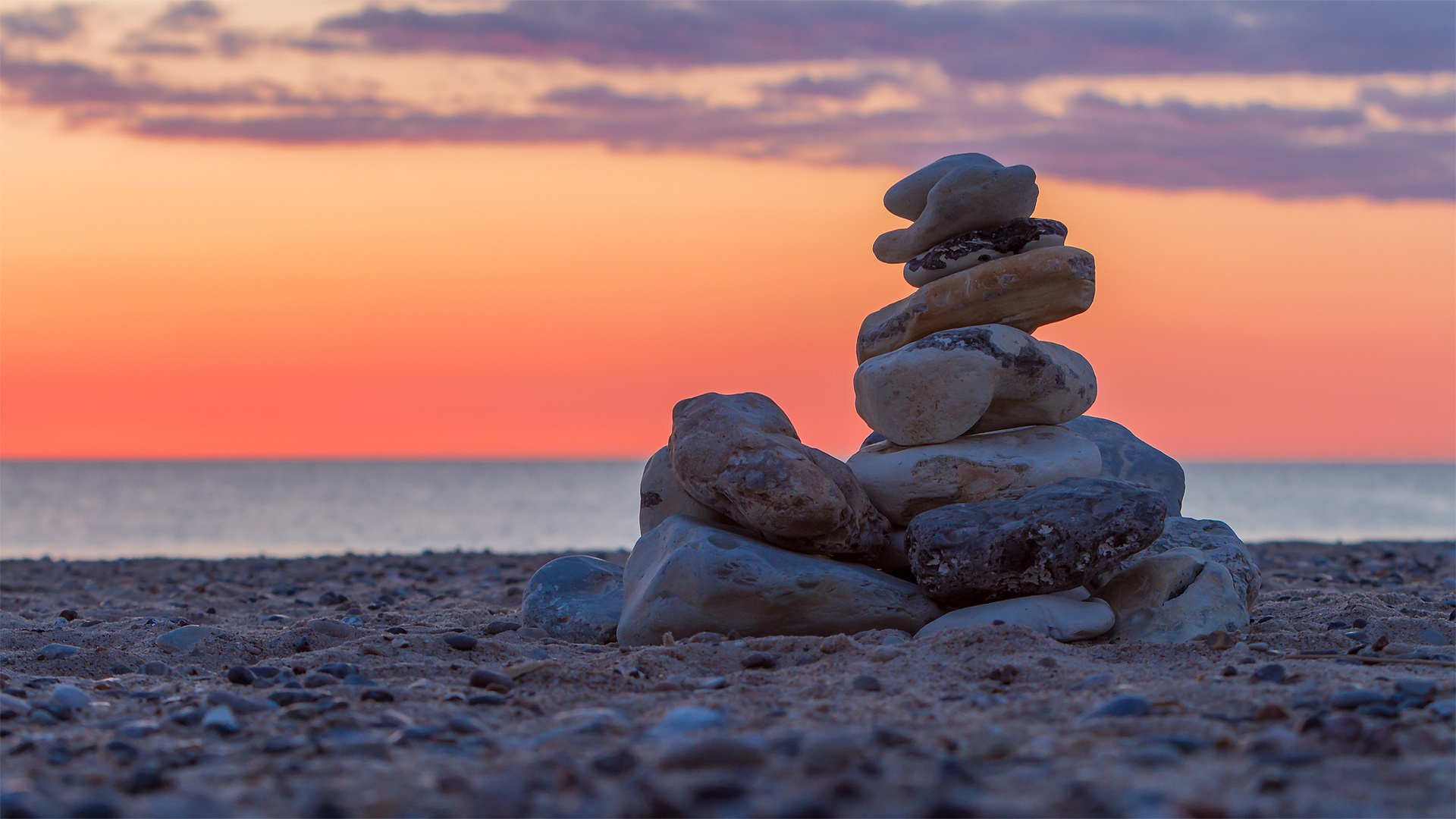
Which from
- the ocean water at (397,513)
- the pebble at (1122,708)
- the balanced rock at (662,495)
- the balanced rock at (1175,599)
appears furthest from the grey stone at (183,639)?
the ocean water at (397,513)

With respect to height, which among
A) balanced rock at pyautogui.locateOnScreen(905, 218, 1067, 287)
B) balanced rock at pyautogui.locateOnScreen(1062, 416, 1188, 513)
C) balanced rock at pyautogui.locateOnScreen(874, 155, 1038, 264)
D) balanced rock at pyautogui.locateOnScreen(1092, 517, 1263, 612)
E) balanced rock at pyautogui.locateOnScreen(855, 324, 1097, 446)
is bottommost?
balanced rock at pyautogui.locateOnScreen(1092, 517, 1263, 612)

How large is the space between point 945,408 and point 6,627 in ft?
17.7

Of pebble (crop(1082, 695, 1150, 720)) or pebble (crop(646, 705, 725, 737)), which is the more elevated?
pebble (crop(1082, 695, 1150, 720))

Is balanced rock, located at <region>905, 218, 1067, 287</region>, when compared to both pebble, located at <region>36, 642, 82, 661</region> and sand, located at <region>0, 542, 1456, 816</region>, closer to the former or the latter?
sand, located at <region>0, 542, 1456, 816</region>

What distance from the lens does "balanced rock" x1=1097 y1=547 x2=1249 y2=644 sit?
5.50 m

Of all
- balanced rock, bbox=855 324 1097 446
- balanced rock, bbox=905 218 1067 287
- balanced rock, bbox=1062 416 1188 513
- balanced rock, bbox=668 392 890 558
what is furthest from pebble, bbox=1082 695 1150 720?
balanced rock, bbox=1062 416 1188 513

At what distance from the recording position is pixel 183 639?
18.1ft

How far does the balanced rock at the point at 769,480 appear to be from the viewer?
18.7 ft

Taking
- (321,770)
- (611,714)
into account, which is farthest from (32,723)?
(611,714)

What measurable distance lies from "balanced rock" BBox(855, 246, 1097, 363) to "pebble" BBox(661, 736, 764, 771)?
3.80 meters

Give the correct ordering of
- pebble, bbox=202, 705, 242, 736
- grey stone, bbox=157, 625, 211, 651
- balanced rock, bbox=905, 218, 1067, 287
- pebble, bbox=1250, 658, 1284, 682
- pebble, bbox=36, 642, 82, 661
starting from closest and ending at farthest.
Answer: pebble, bbox=202, 705, 242, 736 → pebble, bbox=1250, 658, 1284, 682 → pebble, bbox=36, 642, 82, 661 → grey stone, bbox=157, 625, 211, 651 → balanced rock, bbox=905, 218, 1067, 287

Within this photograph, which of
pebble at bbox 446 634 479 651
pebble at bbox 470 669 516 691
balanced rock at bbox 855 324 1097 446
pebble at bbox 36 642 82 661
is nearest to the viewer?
pebble at bbox 470 669 516 691

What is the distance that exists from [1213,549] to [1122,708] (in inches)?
120

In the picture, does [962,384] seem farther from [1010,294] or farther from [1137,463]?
[1137,463]
